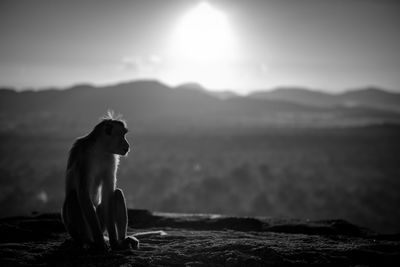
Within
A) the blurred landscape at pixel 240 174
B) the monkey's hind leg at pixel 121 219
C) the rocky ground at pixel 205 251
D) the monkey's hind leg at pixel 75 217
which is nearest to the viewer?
the rocky ground at pixel 205 251

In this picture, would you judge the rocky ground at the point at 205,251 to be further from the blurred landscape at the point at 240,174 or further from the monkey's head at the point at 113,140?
the blurred landscape at the point at 240,174

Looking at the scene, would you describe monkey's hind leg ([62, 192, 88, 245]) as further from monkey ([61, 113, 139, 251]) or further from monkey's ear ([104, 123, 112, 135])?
monkey's ear ([104, 123, 112, 135])

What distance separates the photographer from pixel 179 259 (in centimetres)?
592

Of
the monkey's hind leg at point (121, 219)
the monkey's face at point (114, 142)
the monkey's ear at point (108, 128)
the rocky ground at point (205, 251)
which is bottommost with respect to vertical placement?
the rocky ground at point (205, 251)

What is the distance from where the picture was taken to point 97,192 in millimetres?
6875

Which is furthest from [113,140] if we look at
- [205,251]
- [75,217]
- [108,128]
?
[205,251]

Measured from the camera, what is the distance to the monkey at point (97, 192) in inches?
247

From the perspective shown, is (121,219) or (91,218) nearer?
(91,218)

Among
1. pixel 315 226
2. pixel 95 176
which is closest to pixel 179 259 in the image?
pixel 95 176

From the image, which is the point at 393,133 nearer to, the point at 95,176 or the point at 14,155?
the point at 14,155

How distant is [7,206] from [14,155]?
48.6 metres

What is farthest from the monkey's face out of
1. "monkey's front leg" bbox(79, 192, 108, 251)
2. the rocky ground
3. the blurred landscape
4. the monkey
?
the blurred landscape

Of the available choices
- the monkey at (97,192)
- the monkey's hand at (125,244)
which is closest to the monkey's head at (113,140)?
the monkey at (97,192)

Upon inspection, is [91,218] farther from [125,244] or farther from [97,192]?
[125,244]
